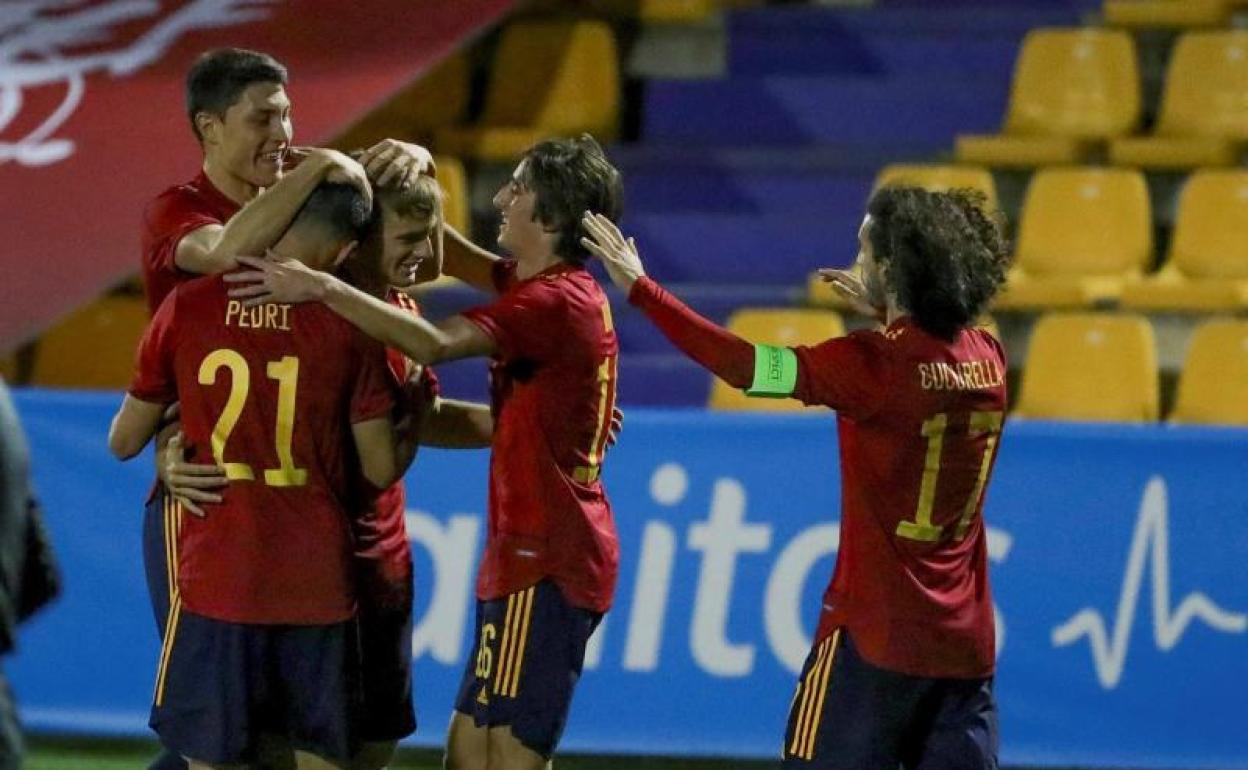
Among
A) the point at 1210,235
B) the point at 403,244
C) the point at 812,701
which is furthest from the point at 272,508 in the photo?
the point at 1210,235

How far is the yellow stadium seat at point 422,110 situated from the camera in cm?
1066

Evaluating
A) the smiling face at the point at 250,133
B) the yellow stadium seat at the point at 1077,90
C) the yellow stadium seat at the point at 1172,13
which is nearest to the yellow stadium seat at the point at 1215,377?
the yellow stadium seat at the point at 1077,90

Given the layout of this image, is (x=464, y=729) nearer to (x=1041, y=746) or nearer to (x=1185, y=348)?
(x=1041, y=746)

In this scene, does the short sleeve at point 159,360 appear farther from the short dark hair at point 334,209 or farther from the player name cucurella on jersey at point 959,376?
the player name cucurella on jersey at point 959,376

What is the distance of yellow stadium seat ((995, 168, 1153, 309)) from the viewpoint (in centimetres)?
952

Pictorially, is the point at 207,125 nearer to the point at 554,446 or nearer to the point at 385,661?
the point at 554,446

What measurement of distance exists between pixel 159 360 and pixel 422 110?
20.4 ft

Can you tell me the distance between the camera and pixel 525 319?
4.98 metres

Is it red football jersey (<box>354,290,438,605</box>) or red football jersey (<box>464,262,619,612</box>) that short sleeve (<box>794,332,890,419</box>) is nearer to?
red football jersey (<box>464,262,619,612</box>)

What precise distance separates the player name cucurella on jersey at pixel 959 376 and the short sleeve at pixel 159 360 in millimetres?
1510

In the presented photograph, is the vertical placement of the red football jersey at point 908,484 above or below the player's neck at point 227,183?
below

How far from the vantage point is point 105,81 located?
9273 millimetres

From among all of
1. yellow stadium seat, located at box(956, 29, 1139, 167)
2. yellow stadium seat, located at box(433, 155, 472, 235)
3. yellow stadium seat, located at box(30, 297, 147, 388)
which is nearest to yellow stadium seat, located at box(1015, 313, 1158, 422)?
yellow stadium seat, located at box(956, 29, 1139, 167)

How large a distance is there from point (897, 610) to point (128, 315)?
5.78 m
